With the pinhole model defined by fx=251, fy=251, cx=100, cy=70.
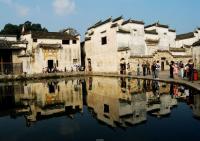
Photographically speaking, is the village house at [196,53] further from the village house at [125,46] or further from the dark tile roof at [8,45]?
the dark tile roof at [8,45]

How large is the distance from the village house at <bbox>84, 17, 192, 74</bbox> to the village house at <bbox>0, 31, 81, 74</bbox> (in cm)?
306

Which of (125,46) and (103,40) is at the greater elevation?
(103,40)

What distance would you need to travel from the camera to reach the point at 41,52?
4003 cm

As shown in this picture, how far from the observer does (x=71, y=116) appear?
1073 cm

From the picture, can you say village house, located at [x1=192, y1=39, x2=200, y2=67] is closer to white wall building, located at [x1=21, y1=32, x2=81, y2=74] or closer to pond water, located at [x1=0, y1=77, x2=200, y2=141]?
pond water, located at [x1=0, y1=77, x2=200, y2=141]

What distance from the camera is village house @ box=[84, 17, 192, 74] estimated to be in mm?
35938

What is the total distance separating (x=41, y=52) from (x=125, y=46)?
1342 cm

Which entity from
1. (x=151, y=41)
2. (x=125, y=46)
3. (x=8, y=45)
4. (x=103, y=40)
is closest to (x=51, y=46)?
(x=8, y=45)

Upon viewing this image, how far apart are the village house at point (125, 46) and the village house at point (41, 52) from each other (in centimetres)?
306

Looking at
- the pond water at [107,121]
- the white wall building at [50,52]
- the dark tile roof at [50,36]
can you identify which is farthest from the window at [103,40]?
the pond water at [107,121]

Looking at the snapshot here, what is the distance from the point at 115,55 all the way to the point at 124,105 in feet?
80.8

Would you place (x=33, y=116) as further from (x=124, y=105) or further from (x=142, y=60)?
(x=142, y=60)

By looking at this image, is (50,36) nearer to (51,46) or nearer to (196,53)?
(51,46)

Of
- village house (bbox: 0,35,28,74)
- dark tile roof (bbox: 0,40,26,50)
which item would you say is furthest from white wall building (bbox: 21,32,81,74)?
dark tile roof (bbox: 0,40,26,50)
